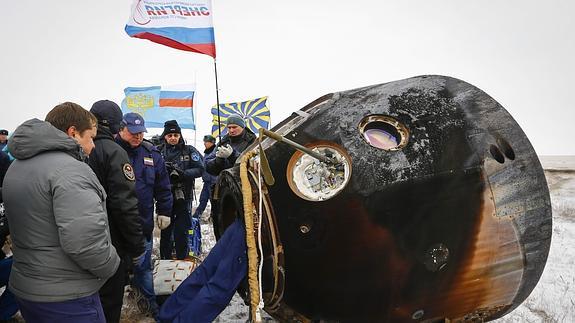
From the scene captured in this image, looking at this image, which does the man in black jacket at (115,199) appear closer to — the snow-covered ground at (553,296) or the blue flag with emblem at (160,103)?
the snow-covered ground at (553,296)

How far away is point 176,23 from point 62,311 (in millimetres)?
5056

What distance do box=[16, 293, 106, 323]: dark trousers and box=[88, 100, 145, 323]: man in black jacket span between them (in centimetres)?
77

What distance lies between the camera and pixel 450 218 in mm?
2117

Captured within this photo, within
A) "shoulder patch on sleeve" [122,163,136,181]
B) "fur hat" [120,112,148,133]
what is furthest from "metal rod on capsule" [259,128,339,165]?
"fur hat" [120,112,148,133]

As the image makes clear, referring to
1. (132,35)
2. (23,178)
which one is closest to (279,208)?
(23,178)

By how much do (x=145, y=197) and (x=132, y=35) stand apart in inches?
143

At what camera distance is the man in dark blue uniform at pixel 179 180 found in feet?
17.1

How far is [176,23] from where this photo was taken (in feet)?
19.6

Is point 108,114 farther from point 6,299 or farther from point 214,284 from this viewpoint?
point 6,299

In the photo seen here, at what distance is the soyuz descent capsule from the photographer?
6.93ft

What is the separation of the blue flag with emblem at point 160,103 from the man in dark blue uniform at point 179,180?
264 inches

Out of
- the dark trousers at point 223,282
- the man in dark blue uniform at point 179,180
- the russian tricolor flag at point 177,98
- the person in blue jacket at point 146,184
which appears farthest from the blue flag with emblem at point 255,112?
the dark trousers at point 223,282

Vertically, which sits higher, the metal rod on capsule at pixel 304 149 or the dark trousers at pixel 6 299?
the metal rod on capsule at pixel 304 149

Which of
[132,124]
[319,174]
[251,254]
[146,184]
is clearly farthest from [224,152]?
[319,174]
